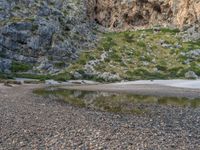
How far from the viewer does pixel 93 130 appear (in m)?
30.0

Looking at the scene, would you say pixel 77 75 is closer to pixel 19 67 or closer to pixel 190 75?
pixel 19 67

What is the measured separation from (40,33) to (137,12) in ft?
216

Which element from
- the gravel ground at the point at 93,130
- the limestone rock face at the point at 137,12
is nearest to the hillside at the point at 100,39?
the limestone rock face at the point at 137,12

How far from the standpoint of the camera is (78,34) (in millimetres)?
139875

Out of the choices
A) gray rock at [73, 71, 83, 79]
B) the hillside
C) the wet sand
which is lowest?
the wet sand

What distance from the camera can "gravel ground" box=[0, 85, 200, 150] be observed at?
2558cm

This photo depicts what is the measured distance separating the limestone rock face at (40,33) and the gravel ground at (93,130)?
7587cm

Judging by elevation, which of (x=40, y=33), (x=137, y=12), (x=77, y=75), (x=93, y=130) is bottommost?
(x=93, y=130)

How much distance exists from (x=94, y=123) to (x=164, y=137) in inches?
298

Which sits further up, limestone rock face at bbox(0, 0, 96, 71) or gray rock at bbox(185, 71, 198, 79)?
limestone rock face at bbox(0, 0, 96, 71)

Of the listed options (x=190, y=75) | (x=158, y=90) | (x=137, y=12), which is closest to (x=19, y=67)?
(x=158, y=90)

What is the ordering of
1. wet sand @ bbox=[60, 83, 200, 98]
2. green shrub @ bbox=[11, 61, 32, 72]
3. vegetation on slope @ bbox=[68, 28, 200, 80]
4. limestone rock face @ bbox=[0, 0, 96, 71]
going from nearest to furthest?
wet sand @ bbox=[60, 83, 200, 98], green shrub @ bbox=[11, 61, 32, 72], limestone rock face @ bbox=[0, 0, 96, 71], vegetation on slope @ bbox=[68, 28, 200, 80]

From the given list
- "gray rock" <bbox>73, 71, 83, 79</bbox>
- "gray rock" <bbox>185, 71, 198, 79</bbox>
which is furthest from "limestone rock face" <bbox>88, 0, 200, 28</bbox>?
"gray rock" <bbox>73, 71, 83, 79</bbox>

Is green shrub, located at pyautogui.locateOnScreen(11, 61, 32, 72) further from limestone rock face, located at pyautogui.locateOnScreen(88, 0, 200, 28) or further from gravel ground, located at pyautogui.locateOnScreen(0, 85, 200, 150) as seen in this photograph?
limestone rock face, located at pyautogui.locateOnScreen(88, 0, 200, 28)
